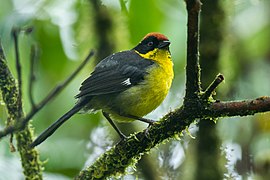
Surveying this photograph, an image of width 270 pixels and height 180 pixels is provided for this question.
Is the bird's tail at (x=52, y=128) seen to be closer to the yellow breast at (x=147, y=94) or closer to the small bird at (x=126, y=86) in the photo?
the small bird at (x=126, y=86)

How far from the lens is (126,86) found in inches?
169

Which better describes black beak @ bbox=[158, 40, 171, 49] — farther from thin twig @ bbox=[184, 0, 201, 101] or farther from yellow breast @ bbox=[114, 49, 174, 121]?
thin twig @ bbox=[184, 0, 201, 101]

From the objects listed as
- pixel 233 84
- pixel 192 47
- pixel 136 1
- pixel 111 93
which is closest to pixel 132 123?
pixel 111 93

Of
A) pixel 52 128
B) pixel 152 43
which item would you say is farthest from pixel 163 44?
pixel 52 128

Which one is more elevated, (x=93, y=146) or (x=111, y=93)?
(x=111, y=93)

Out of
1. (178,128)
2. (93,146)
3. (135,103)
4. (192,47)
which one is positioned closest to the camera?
(192,47)

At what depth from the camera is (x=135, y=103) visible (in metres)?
4.21

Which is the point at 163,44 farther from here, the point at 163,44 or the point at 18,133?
the point at 18,133

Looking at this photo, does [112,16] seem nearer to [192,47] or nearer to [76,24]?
[76,24]

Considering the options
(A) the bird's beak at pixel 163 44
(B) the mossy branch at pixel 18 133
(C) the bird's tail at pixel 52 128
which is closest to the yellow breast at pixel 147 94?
(A) the bird's beak at pixel 163 44

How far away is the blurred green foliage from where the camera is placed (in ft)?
13.4

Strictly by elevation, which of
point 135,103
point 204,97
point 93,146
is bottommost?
point 93,146

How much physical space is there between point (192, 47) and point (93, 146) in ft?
8.76

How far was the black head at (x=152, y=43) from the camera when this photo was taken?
4.42 m
